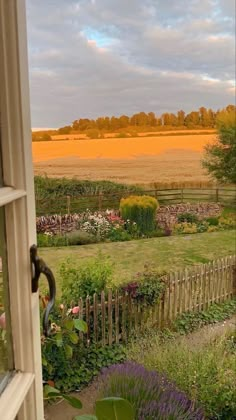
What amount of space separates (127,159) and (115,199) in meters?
0.39

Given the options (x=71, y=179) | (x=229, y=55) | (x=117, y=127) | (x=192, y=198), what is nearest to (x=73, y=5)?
(x=117, y=127)

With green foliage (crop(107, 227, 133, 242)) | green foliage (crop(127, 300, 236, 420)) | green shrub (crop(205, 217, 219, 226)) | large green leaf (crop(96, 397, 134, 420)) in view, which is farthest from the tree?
large green leaf (crop(96, 397, 134, 420))

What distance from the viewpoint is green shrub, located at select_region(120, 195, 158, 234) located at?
338 cm

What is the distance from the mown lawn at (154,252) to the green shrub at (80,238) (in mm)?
42

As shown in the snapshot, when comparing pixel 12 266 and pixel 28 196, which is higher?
pixel 28 196

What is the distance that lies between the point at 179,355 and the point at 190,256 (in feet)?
5.89

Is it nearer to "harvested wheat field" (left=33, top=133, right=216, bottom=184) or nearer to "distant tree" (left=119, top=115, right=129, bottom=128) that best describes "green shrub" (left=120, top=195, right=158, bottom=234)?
"harvested wheat field" (left=33, top=133, right=216, bottom=184)

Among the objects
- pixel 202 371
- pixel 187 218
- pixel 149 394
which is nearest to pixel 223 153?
pixel 187 218

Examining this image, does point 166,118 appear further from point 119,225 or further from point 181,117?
point 119,225

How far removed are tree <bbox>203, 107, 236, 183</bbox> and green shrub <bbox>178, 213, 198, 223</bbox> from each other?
1.61ft

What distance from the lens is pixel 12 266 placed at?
0.59 meters

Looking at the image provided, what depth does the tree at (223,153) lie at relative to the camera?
12.5 feet

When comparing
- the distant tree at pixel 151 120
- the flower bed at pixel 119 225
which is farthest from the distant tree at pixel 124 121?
the flower bed at pixel 119 225

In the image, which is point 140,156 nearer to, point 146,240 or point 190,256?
point 146,240
